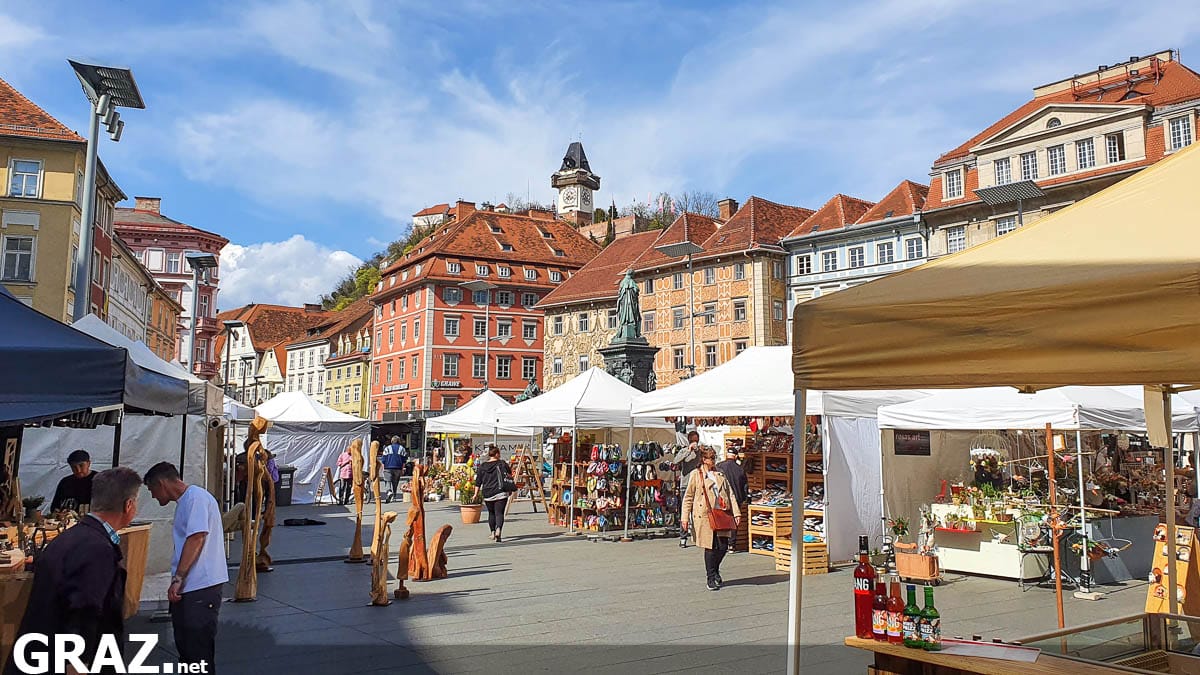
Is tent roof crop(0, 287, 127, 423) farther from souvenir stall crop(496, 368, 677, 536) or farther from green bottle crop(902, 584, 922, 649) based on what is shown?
souvenir stall crop(496, 368, 677, 536)

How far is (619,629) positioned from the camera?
8367mm

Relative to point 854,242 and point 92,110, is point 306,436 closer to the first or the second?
point 92,110

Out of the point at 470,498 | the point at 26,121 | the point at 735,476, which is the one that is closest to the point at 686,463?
the point at 735,476

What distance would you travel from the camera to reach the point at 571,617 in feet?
29.4

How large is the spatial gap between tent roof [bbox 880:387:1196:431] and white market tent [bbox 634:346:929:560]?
0.75 meters

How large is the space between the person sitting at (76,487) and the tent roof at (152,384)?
1.35 metres

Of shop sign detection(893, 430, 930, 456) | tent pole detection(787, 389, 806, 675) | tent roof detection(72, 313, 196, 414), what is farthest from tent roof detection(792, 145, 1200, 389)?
shop sign detection(893, 430, 930, 456)

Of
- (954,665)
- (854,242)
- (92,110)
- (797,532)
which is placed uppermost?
(854,242)

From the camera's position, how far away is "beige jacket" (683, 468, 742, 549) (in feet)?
34.3

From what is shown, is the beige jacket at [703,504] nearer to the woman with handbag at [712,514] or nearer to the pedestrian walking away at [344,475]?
the woman with handbag at [712,514]

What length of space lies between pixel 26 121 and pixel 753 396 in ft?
114

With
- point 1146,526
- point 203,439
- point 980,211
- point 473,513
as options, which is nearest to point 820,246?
point 980,211

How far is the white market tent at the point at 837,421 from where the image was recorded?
474 inches

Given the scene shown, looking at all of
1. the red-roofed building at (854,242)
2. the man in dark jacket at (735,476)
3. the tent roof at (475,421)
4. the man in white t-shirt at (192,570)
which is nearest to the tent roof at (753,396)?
Answer: the man in dark jacket at (735,476)
